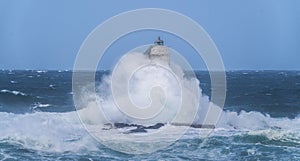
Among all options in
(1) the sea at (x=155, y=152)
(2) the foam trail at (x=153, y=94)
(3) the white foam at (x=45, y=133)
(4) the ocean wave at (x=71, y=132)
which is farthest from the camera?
(2) the foam trail at (x=153, y=94)

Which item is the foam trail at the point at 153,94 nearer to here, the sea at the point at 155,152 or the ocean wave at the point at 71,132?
the ocean wave at the point at 71,132

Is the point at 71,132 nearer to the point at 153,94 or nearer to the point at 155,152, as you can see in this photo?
the point at 155,152

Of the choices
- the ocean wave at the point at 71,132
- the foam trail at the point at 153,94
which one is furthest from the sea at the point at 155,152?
the foam trail at the point at 153,94

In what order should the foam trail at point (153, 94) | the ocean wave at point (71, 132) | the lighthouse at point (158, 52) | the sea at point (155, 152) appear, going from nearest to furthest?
1. the sea at point (155, 152)
2. the ocean wave at point (71, 132)
3. the lighthouse at point (158, 52)
4. the foam trail at point (153, 94)

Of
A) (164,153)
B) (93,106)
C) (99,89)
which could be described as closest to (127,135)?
(164,153)

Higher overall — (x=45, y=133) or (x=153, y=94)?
(x=153, y=94)

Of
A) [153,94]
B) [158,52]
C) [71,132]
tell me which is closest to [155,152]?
[71,132]

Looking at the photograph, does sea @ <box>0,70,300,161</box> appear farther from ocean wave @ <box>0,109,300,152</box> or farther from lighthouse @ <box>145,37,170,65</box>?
lighthouse @ <box>145,37,170,65</box>

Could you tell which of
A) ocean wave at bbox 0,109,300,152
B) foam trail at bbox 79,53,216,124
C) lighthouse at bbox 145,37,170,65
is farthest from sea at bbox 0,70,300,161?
lighthouse at bbox 145,37,170,65
